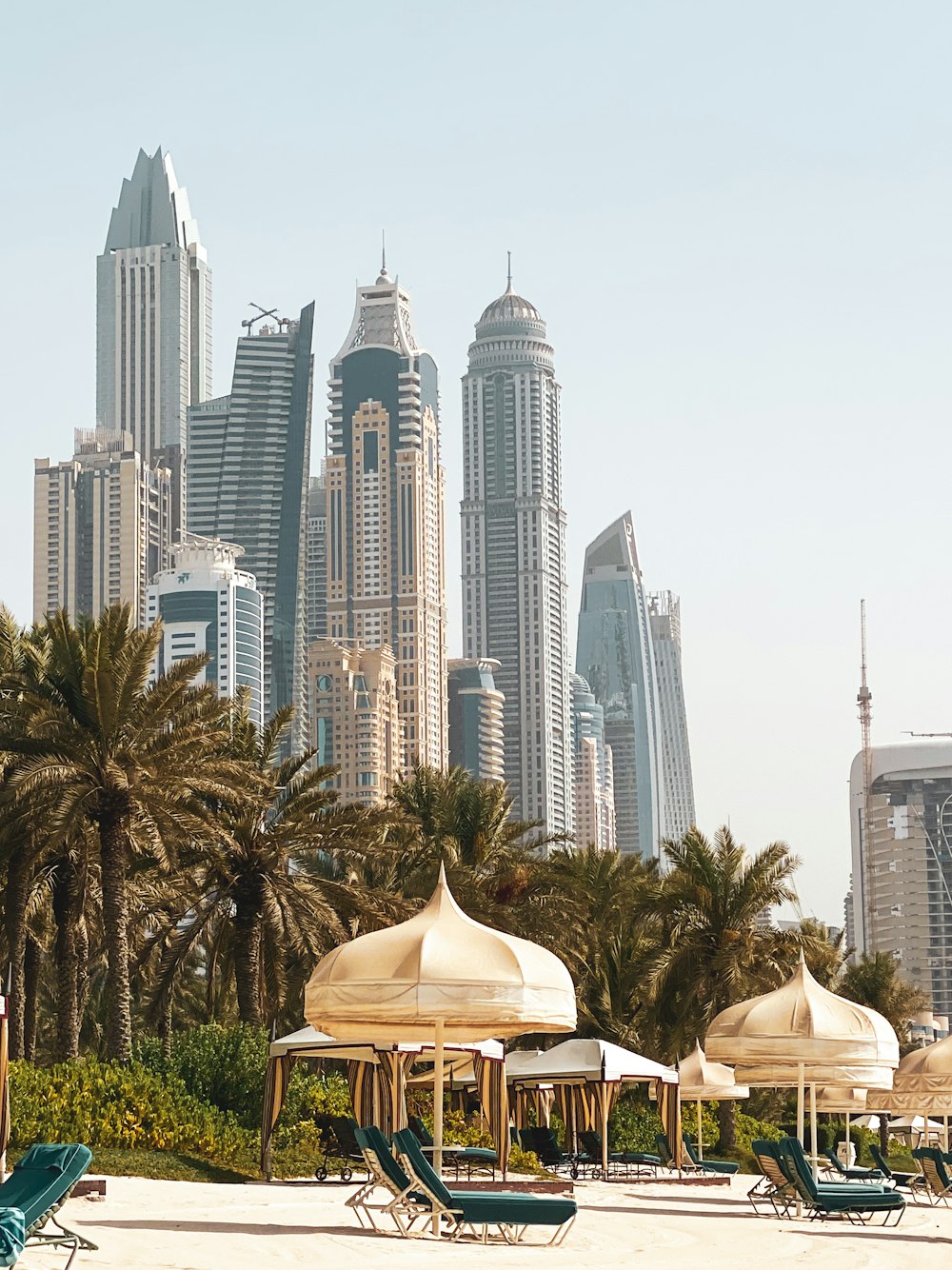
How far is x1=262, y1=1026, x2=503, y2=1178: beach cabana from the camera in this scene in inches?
802

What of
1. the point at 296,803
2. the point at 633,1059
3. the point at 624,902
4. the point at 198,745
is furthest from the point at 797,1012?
the point at 624,902

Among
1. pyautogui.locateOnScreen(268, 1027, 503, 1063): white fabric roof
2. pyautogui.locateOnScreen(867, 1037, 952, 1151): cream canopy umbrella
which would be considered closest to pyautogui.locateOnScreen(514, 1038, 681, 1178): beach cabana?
pyautogui.locateOnScreen(867, 1037, 952, 1151): cream canopy umbrella

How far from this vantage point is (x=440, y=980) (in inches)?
571

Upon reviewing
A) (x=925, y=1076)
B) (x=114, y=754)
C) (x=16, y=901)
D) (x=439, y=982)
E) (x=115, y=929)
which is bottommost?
(x=925, y=1076)

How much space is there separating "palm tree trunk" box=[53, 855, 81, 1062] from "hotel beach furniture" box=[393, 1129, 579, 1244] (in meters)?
14.8

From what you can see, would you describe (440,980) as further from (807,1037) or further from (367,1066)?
(367,1066)

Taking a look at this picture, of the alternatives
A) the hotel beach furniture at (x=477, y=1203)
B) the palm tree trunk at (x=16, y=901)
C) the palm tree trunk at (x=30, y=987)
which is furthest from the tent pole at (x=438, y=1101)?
the palm tree trunk at (x=30, y=987)

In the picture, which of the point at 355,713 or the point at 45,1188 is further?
the point at 355,713

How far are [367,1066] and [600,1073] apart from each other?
5068 millimetres

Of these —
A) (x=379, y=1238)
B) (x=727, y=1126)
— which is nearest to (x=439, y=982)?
(x=379, y=1238)

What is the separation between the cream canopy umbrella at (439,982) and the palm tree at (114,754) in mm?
11090

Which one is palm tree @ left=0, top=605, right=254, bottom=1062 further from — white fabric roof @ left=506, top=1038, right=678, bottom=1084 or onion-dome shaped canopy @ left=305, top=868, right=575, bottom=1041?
onion-dome shaped canopy @ left=305, top=868, right=575, bottom=1041

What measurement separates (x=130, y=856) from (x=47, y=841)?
5249 millimetres

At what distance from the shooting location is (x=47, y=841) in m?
26.4
